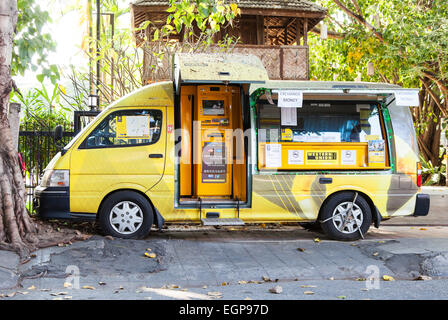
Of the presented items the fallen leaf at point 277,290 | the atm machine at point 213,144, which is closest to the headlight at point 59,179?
the atm machine at point 213,144

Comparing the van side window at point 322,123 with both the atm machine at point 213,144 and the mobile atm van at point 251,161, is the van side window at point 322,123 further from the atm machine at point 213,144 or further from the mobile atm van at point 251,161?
the atm machine at point 213,144

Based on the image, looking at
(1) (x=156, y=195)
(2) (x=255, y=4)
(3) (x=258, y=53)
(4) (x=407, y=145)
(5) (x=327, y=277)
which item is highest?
(2) (x=255, y=4)

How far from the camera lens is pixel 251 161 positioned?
327 inches

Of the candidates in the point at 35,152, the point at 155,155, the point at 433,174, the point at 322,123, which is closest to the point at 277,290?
the point at 155,155

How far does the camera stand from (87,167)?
8.02 m

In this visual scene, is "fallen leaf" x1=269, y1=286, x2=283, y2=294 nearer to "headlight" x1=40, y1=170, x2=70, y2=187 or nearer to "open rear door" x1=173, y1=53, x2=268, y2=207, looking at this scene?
"open rear door" x1=173, y1=53, x2=268, y2=207

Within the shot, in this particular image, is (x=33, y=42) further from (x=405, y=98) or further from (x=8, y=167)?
(x=405, y=98)

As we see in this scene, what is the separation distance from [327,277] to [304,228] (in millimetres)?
3378

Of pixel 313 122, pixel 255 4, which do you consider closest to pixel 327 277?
pixel 313 122

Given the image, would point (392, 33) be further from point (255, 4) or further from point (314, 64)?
point (314, 64)

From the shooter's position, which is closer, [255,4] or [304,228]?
[304,228]

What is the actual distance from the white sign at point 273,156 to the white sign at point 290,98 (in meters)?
0.71

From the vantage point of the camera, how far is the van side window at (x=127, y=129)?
815 centimetres

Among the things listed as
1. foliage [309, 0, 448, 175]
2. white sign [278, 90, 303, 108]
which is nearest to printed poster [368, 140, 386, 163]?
white sign [278, 90, 303, 108]
